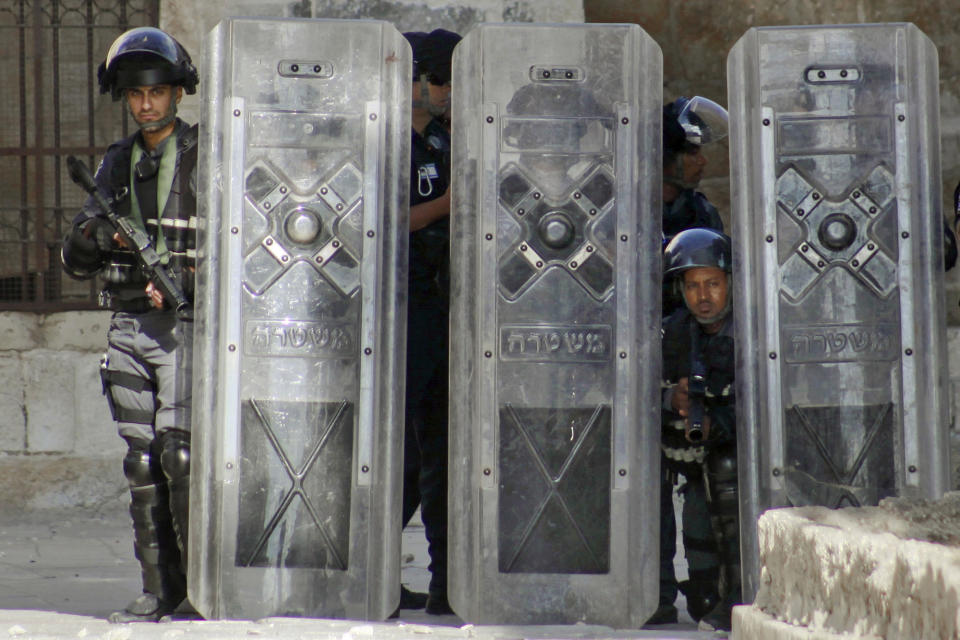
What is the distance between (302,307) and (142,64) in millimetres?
836

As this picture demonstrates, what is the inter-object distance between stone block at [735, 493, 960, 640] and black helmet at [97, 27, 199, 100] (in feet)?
7.16

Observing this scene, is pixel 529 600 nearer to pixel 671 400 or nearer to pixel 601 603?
pixel 601 603

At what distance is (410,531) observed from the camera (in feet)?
19.4

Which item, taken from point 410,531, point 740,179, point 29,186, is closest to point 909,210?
point 740,179

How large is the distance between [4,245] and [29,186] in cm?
27

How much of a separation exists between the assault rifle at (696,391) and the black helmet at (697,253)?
7.6 inches

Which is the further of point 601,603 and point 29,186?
point 29,186

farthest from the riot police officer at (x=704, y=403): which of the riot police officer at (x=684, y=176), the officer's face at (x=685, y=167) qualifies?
the officer's face at (x=685, y=167)

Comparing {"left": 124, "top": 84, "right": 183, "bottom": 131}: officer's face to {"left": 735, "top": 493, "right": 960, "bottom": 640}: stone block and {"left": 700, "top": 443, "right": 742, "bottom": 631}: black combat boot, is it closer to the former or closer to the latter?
{"left": 700, "top": 443, "right": 742, "bottom": 631}: black combat boot

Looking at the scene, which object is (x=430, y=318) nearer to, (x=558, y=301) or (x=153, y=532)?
(x=558, y=301)

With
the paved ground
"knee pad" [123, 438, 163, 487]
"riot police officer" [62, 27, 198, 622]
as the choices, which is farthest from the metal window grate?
"knee pad" [123, 438, 163, 487]

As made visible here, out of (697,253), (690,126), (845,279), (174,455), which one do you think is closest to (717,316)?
(697,253)

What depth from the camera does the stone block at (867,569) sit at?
209cm

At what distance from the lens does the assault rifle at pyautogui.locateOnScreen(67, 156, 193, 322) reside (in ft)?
12.8
